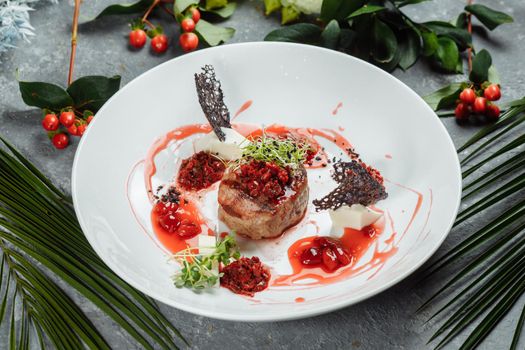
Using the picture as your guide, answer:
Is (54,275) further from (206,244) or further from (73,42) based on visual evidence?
(73,42)

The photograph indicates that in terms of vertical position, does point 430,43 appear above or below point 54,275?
above

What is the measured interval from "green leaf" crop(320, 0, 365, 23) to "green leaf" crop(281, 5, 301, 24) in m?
0.33

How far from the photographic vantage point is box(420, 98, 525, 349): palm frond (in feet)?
11.5

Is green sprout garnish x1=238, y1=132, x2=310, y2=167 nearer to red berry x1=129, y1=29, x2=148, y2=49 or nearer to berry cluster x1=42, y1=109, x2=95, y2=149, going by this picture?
berry cluster x1=42, y1=109, x2=95, y2=149

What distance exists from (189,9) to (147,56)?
1.60ft

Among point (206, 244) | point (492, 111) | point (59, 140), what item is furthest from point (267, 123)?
point (492, 111)

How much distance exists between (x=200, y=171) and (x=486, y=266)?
1.84 metres

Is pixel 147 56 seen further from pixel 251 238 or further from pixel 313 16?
pixel 251 238

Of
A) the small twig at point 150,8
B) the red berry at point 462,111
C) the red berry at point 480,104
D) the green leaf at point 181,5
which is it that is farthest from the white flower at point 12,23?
the red berry at point 480,104

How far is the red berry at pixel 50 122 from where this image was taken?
4484 millimetres

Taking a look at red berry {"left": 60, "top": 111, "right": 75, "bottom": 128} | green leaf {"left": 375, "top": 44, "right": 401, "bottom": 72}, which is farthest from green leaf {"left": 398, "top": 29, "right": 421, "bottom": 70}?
red berry {"left": 60, "top": 111, "right": 75, "bottom": 128}

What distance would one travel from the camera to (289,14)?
5293 millimetres

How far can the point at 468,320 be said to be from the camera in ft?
11.9

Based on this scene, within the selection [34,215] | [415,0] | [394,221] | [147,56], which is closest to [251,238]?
[394,221]
